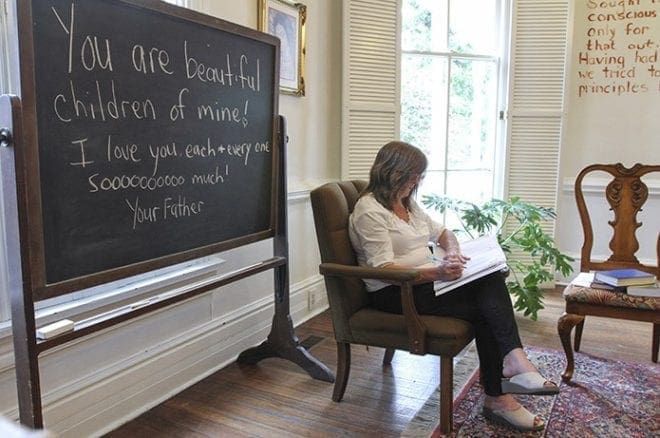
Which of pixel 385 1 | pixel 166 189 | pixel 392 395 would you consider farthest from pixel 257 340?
pixel 385 1

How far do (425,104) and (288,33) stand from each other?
4.32 feet

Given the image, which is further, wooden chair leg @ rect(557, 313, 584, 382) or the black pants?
wooden chair leg @ rect(557, 313, 584, 382)

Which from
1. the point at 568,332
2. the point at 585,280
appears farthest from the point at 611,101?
the point at 568,332

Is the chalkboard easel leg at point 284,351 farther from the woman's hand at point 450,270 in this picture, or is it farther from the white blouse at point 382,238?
the woman's hand at point 450,270

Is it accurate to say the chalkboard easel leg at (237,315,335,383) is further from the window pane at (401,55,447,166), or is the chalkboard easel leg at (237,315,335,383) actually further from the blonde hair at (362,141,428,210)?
the window pane at (401,55,447,166)

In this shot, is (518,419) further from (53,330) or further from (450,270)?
(53,330)

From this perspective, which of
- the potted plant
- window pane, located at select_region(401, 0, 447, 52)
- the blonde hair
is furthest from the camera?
window pane, located at select_region(401, 0, 447, 52)

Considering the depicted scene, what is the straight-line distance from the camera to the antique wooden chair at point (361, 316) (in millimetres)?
1875

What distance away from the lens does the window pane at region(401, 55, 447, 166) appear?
372 centimetres

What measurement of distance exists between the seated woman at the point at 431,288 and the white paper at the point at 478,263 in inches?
1.3

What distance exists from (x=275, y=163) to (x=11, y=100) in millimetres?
1207

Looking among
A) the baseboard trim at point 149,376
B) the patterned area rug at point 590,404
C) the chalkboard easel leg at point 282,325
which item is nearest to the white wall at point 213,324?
the baseboard trim at point 149,376

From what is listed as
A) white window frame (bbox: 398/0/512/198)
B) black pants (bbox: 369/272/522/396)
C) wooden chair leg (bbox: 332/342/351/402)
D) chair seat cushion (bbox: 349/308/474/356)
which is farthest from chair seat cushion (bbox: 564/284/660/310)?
white window frame (bbox: 398/0/512/198)

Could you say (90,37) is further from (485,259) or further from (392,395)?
(392,395)
